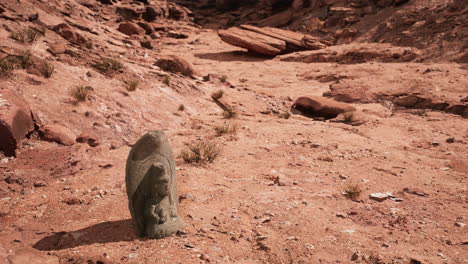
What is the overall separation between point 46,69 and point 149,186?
4.39 metres

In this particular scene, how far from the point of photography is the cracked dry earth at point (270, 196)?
3.19 m

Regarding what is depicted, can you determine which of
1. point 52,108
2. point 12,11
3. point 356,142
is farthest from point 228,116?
point 12,11

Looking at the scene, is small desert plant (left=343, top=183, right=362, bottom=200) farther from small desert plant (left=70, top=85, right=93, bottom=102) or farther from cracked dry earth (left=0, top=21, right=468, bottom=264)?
small desert plant (left=70, top=85, right=93, bottom=102)

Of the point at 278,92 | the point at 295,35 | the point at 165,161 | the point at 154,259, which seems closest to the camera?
the point at 154,259

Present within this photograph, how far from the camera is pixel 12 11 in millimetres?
9156

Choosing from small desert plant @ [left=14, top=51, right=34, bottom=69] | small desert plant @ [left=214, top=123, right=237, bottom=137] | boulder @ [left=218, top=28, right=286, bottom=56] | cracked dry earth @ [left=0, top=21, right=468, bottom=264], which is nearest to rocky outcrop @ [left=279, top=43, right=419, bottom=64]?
boulder @ [left=218, top=28, right=286, bottom=56]

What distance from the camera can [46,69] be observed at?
633 centimetres

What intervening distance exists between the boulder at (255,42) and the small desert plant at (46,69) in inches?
410

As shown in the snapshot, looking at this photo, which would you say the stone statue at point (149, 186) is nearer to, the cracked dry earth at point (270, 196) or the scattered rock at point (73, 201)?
the cracked dry earth at point (270, 196)

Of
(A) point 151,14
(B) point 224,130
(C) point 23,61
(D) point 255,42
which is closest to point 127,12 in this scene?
(A) point 151,14

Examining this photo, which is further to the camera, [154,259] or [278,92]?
[278,92]

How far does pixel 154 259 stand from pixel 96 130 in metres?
3.38

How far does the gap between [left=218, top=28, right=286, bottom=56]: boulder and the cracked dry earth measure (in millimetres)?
8160

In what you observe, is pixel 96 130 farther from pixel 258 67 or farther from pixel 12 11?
pixel 258 67
